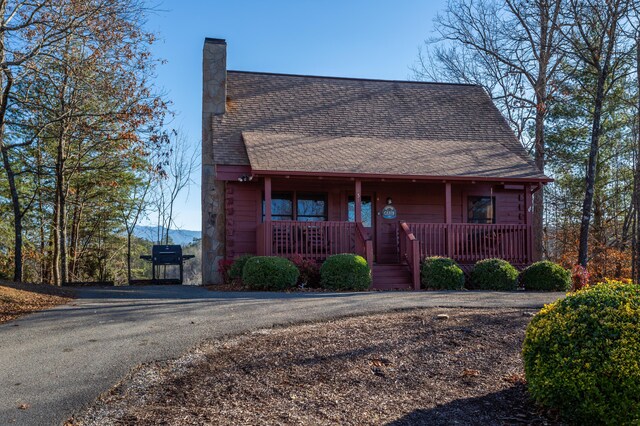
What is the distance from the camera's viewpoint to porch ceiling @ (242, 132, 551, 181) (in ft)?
47.4

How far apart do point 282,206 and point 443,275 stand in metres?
5.01

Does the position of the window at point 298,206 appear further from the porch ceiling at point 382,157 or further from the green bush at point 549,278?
the green bush at point 549,278

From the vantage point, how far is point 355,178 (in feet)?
47.7

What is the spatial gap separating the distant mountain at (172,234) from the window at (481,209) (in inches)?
587

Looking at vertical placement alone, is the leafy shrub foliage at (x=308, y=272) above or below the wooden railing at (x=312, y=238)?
below

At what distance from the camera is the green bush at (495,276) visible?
13.4m

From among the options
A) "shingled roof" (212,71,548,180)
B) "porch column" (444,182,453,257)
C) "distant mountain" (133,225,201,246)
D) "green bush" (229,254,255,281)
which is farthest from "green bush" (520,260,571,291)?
"distant mountain" (133,225,201,246)

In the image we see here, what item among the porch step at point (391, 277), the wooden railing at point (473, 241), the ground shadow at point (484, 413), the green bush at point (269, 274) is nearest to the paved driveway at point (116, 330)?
the green bush at point (269, 274)

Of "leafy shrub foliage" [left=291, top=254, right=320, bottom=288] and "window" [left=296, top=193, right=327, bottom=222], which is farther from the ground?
"window" [left=296, top=193, right=327, bottom=222]

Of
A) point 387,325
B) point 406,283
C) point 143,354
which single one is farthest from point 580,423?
point 406,283

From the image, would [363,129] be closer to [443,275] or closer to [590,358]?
[443,275]

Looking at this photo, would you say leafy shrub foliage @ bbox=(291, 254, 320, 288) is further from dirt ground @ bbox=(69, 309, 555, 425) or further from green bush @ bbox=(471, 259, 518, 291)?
dirt ground @ bbox=(69, 309, 555, 425)

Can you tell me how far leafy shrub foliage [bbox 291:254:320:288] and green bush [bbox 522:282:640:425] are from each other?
8.81 metres

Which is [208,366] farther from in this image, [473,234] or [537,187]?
[537,187]
